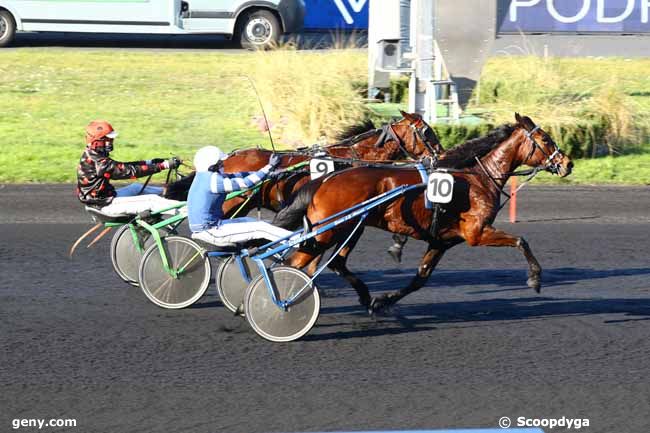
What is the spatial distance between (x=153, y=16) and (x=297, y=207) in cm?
1476

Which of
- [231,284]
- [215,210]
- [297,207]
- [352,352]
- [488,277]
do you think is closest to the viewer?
[352,352]

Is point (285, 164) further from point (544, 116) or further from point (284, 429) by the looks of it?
point (544, 116)

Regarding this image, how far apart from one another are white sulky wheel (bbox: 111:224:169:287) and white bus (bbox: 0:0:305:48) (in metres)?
12.7

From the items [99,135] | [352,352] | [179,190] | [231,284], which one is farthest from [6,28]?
[352,352]

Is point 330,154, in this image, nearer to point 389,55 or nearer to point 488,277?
point 488,277

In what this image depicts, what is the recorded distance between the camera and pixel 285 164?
894cm

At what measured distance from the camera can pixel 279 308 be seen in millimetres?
7238

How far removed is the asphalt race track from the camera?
234 inches

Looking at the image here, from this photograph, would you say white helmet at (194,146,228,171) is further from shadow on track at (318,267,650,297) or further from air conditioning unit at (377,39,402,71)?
air conditioning unit at (377,39,402,71)

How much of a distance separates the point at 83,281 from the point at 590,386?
14.7 feet

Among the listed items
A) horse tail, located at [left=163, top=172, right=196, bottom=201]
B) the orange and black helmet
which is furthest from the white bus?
the orange and black helmet

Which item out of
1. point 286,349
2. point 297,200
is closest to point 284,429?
point 286,349

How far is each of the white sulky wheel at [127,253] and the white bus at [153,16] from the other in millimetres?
12729

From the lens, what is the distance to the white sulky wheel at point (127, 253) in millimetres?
8758
